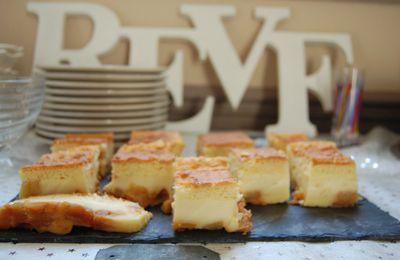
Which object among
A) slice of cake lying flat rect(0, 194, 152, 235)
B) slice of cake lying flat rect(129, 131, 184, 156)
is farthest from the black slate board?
slice of cake lying flat rect(129, 131, 184, 156)

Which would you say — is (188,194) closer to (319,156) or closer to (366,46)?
(319,156)

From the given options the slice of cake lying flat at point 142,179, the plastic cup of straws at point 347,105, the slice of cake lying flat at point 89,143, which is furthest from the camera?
the plastic cup of straws at point 347,105

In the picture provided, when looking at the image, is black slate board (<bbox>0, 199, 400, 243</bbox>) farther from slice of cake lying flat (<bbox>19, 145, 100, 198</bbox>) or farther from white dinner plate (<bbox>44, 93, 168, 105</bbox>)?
white dinner plate (<bbox>44, 93, 168, 105</bbox>)

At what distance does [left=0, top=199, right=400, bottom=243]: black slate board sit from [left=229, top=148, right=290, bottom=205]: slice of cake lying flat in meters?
0.07

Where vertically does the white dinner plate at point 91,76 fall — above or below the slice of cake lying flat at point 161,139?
above

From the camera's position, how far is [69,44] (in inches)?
67.1

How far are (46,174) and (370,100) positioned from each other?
1.32 metres

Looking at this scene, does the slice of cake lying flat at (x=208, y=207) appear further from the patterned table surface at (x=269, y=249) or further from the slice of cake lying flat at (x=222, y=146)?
the slice of cake lying flat at (x=222, y=146)

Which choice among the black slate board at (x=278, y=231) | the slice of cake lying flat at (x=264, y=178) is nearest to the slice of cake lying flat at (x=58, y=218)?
the black slate board at (x=278, y=231)

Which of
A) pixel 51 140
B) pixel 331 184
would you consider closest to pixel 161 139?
pixel 51 140

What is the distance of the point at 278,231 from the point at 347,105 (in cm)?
86

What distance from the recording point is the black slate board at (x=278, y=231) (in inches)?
31.9

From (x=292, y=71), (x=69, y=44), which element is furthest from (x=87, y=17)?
(x=292, y=71)

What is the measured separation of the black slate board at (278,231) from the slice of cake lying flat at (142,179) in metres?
0.05
